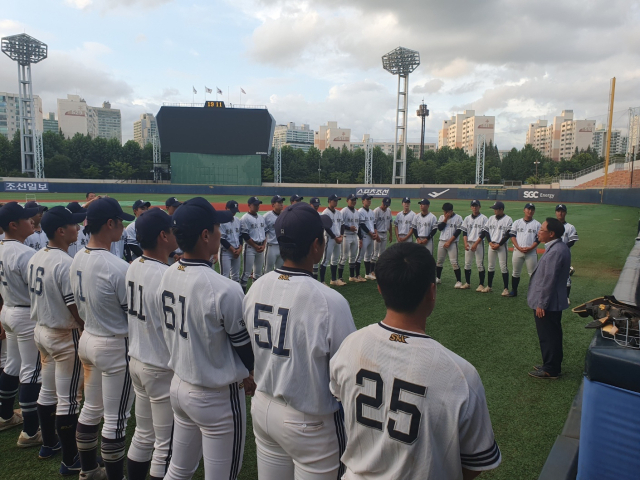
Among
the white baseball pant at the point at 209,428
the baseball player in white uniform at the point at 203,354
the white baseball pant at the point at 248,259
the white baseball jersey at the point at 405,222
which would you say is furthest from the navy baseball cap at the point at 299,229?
the white baseball jersey at the point at 405,222

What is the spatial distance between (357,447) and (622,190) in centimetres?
3903

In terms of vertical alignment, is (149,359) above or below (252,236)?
below

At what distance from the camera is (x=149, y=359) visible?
3.08 metres

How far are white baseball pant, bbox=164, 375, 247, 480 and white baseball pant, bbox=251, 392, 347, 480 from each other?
0.37 metres

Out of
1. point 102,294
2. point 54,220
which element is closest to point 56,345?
point 102,294

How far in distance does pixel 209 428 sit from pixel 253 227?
733 cm

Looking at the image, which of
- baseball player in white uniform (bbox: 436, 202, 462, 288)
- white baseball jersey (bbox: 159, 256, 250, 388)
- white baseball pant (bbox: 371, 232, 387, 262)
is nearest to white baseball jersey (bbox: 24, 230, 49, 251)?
white baseball jersey (bbox: 159, 256, 250, 388)

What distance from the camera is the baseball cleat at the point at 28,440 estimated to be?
4.12 meters

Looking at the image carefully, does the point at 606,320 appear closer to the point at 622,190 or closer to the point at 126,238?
the point at 126,238

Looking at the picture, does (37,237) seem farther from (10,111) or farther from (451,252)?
(10,111)

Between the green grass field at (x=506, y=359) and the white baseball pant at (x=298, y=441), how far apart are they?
1.52 metres

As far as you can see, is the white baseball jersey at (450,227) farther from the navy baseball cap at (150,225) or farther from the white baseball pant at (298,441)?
the white baseball pant at (298,441)

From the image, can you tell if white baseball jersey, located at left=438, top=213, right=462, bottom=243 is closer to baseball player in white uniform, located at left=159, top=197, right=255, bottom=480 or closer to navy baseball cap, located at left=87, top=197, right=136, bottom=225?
navy baseball cap, located at left=87, top=197, right=136, bottom=225

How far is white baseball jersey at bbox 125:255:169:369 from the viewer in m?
3.08
